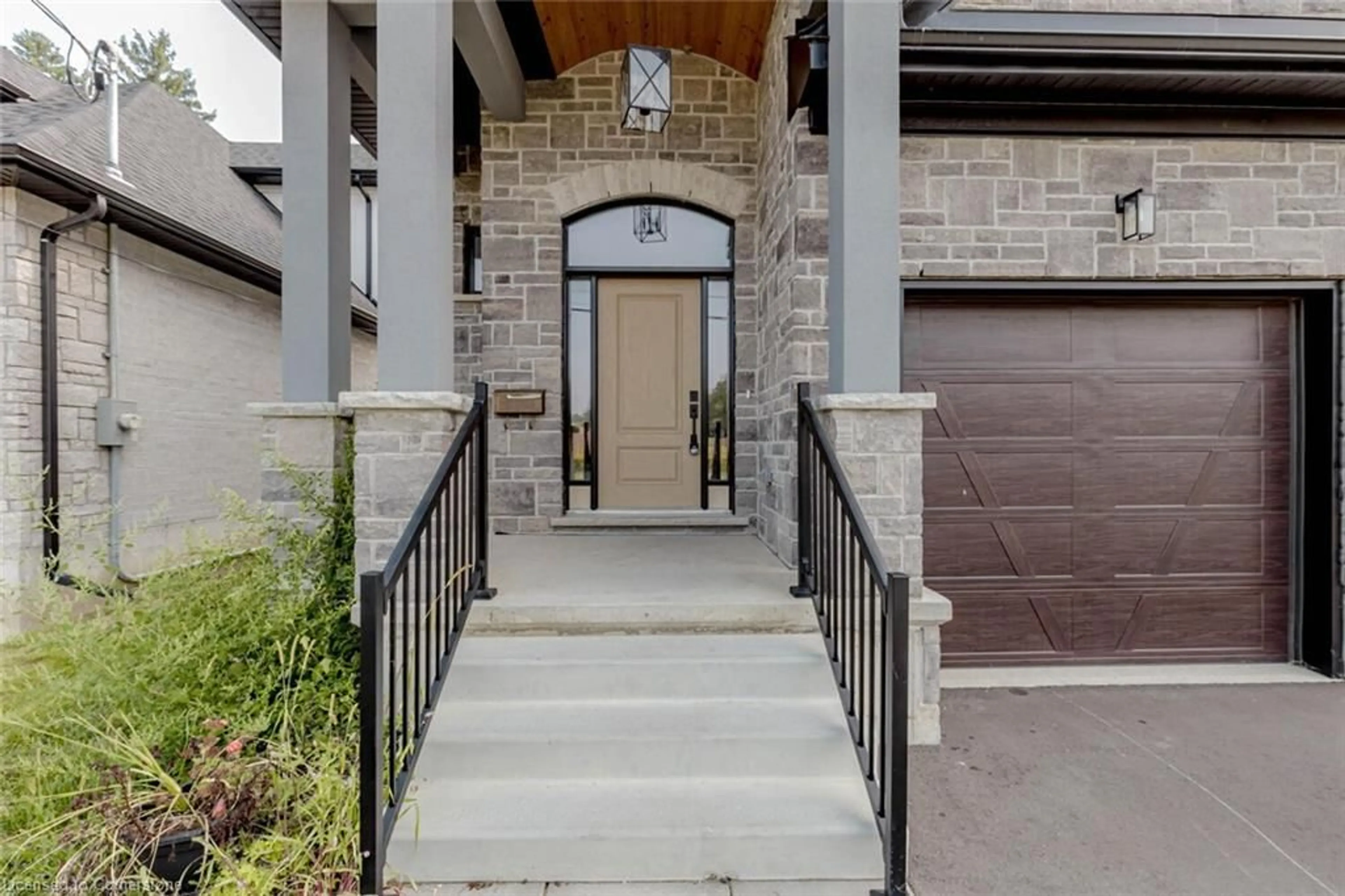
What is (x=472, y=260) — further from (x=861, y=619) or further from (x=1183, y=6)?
(x=1183, y=6)

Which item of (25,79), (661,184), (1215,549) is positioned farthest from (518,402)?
(25,79)

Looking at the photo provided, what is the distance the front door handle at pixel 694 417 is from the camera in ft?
16.2

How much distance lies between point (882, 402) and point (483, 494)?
171 cm

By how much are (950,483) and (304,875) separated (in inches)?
131

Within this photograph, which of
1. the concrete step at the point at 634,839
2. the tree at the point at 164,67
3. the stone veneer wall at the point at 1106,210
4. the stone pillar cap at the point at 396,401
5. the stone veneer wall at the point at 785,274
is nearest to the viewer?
the concrete step at the point at 634,839

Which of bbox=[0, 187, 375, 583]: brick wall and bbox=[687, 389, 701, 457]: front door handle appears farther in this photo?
bbox=[687, 389, 701, 457]: front door handle

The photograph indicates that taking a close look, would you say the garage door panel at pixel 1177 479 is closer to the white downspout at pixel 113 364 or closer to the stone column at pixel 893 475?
the stone column at pixel 893 475

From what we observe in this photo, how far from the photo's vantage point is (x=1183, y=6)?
3506 mm

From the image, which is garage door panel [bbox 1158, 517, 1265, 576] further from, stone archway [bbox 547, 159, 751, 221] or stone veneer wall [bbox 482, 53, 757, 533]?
stone archway [bbox 547, 159, 751, 221]

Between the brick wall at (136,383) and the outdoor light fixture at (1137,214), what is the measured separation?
15.8ft

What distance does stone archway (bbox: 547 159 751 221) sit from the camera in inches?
186

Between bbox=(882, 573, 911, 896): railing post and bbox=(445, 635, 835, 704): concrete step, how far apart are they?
1.84 feet

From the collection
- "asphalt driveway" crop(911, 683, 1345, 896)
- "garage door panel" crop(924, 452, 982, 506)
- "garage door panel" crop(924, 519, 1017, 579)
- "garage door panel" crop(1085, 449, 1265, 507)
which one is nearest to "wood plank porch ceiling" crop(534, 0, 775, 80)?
"garage door panel" crop(924, 452, 982, 506)

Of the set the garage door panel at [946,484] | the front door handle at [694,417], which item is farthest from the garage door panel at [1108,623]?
the front door handle at [694,417]
